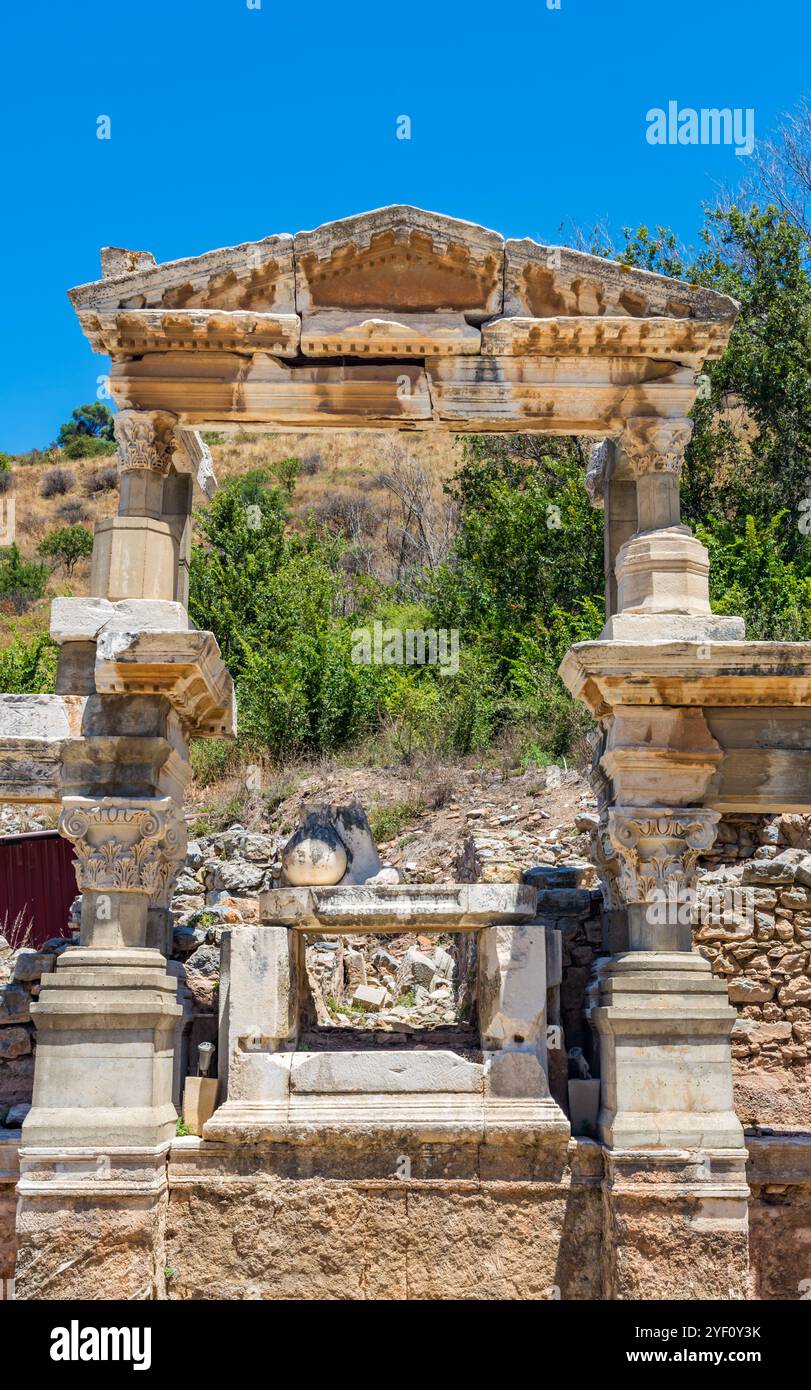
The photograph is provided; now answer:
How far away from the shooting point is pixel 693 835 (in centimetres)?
760

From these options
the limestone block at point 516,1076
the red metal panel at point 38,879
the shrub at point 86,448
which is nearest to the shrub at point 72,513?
the shrub at point 86,448

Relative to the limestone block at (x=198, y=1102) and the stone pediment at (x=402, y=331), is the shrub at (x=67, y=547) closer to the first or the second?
the stone pediment at (x=402, y=331)

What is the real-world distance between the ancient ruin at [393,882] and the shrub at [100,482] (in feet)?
127

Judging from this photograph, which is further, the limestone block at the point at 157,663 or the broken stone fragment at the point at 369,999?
the broken stone fragment at the point at 369,999

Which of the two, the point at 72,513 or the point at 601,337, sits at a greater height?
the point at 72,513

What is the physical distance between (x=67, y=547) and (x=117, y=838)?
31337 mm

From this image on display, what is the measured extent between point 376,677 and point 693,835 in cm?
1148

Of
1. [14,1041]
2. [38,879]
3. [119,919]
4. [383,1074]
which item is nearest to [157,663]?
[119,919]

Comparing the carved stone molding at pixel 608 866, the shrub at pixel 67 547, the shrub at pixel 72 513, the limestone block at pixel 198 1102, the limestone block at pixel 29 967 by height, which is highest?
the shrub at pixel 72 513

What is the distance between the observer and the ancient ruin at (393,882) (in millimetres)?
7113

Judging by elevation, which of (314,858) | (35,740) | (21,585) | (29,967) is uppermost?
(21,585)

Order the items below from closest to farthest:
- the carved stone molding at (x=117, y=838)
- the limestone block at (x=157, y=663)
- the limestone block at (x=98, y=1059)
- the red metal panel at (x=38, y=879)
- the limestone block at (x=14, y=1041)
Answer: the limestone block at (x=98, y=1059) → the limestone block at (x=157, y=663) → the carved stone molding at (x=117, y=838) → the limestone block at (x=14, y=1041) → the red metal panel at (x=38, y=879)

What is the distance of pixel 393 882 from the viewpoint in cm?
811

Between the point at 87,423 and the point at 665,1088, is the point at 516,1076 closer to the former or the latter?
the point at 665,1088
